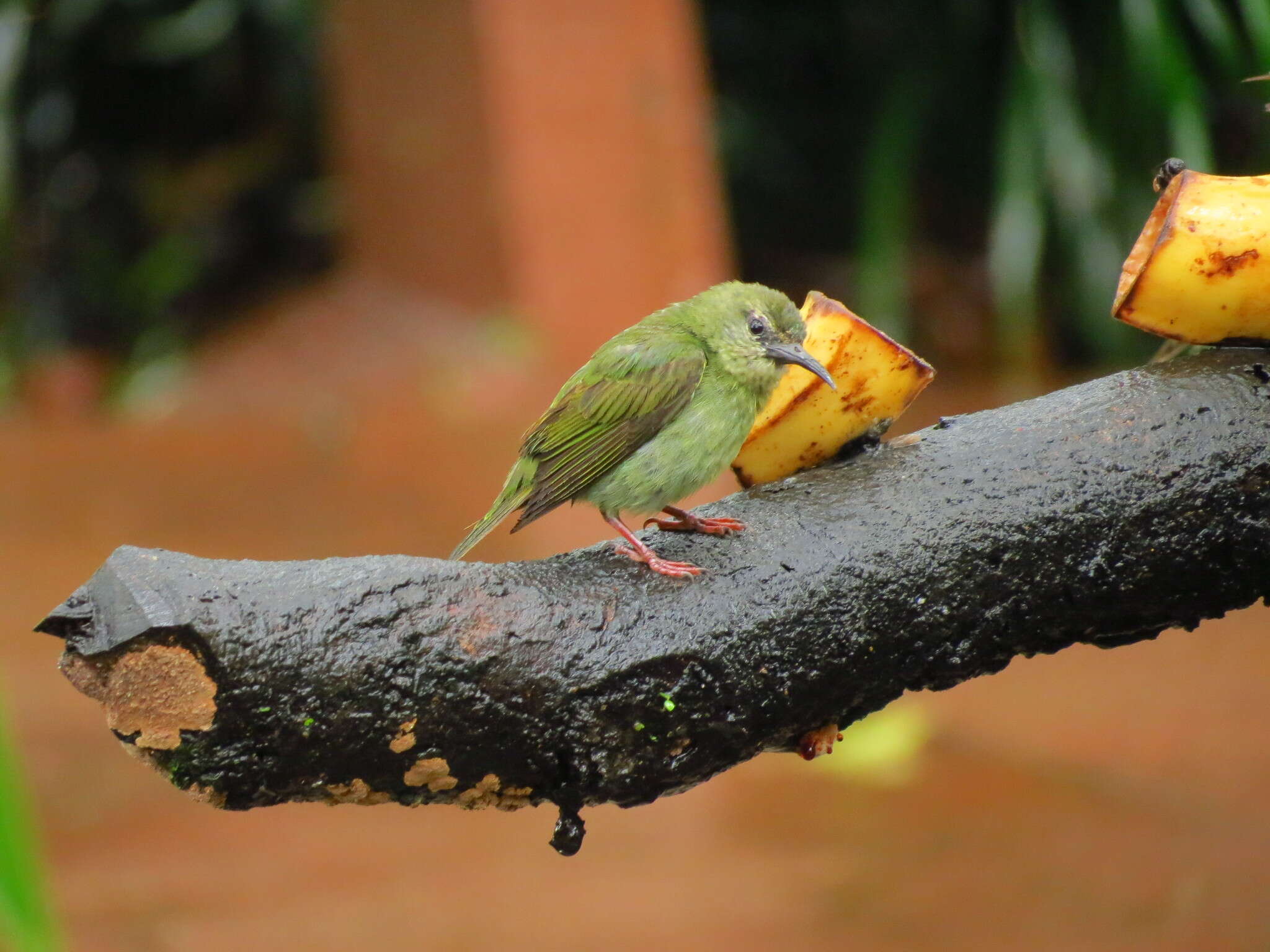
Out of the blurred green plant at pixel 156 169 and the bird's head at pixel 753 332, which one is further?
the blurred green plant at pixel 156 169

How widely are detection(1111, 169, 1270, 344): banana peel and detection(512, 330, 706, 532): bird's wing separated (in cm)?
78

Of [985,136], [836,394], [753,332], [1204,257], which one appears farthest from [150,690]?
[985,136]

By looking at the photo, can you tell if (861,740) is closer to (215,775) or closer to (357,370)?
(357,370)

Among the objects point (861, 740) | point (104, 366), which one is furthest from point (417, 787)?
point (104, 366)

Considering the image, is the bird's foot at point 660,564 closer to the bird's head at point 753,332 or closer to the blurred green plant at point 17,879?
the bird's head at point 753,332

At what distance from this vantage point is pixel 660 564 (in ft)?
6.88

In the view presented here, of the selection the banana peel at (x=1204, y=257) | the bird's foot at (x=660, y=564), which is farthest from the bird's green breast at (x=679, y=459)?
the banana peel at (x=1204, y=257)

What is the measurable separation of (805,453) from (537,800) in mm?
783

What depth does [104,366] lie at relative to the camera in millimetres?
7859

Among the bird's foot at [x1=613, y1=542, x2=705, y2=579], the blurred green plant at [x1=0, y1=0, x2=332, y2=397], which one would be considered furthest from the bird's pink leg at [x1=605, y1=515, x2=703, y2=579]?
the blurred green plant at [x1=0, y1=0, x2=332, y2=397]

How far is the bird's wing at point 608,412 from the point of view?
8.25 feet

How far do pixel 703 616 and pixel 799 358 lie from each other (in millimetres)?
622

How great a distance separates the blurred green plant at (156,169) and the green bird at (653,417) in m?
5.79

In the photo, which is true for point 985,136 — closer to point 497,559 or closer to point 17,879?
point 497,559
